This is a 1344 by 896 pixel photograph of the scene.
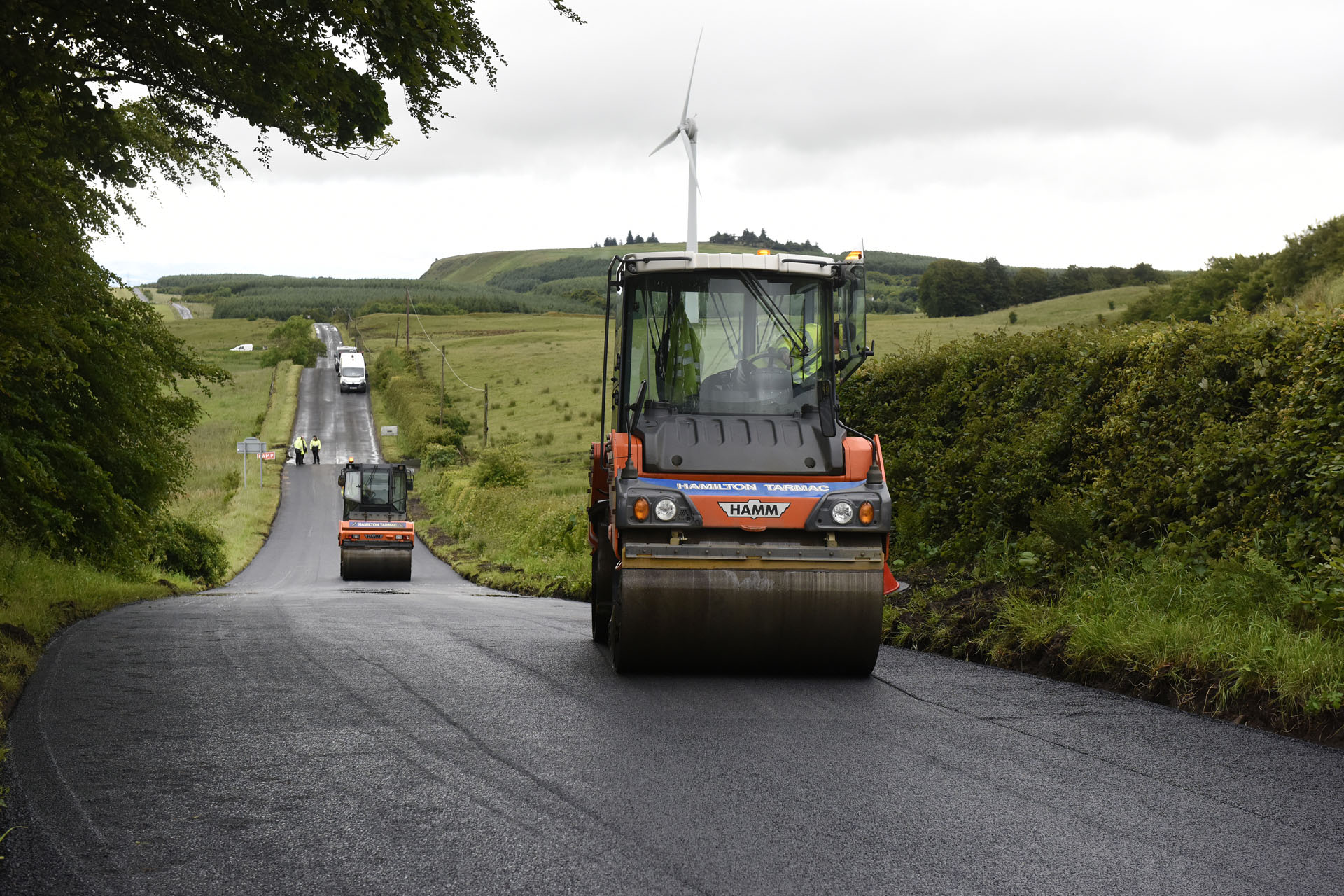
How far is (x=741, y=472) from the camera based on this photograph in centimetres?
821

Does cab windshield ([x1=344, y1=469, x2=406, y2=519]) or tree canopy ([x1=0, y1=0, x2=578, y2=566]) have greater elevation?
tree canopy ([x1=0, y1=0, x2=578, y2=566])

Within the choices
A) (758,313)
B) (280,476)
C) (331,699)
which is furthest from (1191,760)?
(280,476)

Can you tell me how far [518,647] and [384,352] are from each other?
87428mm

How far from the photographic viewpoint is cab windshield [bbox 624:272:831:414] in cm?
Result: 870

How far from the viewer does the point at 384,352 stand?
309 ft

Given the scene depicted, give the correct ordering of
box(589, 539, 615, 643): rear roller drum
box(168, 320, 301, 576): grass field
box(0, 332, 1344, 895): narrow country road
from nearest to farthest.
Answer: box(0, 332, 1344, 895): narrow country road → box(589, 539, 615, 643): rear roller drum → box(168, 320, 301, 576): grass field

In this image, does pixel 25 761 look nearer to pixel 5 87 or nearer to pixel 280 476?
pixel 5 87

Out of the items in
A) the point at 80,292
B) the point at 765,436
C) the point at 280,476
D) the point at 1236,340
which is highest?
the point at 80,292

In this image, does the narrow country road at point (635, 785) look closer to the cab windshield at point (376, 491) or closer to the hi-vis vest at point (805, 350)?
the hi-vis vest at point (805, 350)

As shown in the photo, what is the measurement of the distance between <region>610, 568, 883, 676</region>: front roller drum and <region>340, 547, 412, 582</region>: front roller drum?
23.0 m

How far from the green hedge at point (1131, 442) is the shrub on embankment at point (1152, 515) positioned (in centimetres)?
2

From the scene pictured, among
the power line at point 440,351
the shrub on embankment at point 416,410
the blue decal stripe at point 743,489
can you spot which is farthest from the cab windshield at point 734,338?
the power line at point 440,351

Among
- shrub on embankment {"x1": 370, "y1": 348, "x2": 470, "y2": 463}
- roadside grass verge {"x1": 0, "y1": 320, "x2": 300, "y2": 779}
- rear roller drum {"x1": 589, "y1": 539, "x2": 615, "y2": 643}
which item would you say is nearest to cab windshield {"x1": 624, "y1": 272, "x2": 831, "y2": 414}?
rear roller drum {"x1": 589, "y1": 539, "x2": 615, "y2": 643}

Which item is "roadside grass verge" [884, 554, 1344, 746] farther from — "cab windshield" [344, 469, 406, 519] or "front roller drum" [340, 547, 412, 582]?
"cab windshield" [344, 469, 406, 519]
